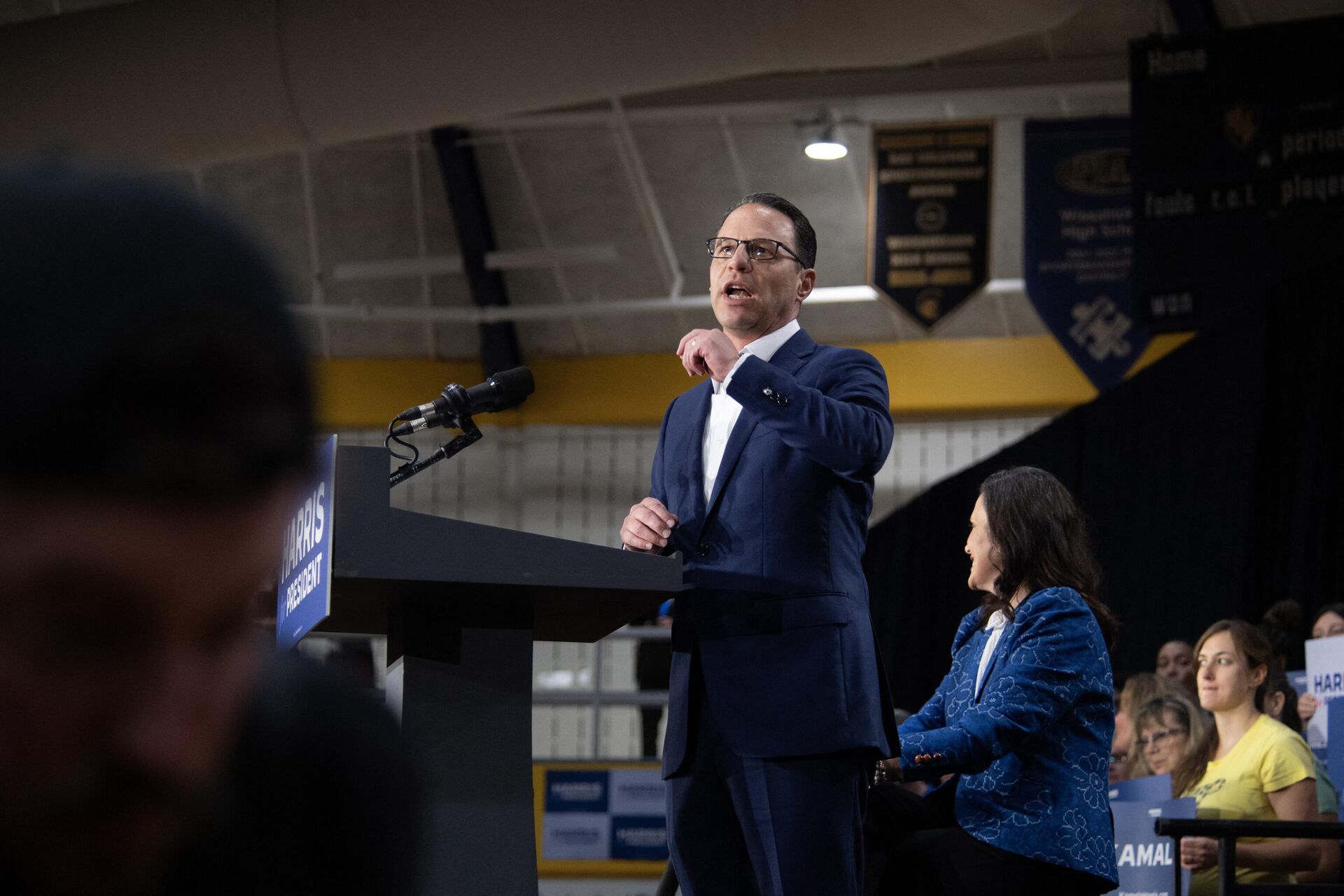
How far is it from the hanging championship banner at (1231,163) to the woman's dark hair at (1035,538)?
5.26 m

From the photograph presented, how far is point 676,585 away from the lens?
5.94 ft

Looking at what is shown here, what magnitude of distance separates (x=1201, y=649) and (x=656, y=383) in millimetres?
9457

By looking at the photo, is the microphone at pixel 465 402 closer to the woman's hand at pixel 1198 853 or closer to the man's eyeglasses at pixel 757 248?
the man's eyeglasses at pixel 757 248

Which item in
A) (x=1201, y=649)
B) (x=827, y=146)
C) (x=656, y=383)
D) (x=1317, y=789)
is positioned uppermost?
(x=827, y=146)

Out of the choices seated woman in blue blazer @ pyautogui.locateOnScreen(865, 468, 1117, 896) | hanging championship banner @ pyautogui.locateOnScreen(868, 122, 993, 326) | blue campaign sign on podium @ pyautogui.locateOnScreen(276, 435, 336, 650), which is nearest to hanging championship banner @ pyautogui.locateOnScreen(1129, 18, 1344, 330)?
hanging championship banner @ pyautogui.locateOnScreen(868, 122, 993, 326)

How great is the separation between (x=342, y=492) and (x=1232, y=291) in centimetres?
657

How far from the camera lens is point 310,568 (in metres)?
1.67

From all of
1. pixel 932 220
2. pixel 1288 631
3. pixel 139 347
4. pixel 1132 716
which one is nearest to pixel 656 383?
pixel 932 220

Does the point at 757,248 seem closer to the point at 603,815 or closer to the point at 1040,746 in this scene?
the point at 1040,746

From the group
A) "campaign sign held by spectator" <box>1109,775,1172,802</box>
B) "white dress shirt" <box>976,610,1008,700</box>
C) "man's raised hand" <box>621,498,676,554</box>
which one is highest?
"man's raised hand" <box>621,498,676,554</box>

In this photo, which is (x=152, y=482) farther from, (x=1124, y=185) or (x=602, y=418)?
(x=602, y=418)

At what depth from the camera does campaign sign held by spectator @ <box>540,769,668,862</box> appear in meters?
7.44

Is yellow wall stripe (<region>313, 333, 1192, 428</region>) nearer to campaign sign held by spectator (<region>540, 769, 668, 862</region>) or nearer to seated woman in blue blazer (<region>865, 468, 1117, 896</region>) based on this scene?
campaign sign held by spectator (<region>540, 769, 668, 862</region>)

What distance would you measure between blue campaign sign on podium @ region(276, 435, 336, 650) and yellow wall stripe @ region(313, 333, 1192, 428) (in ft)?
34.1
